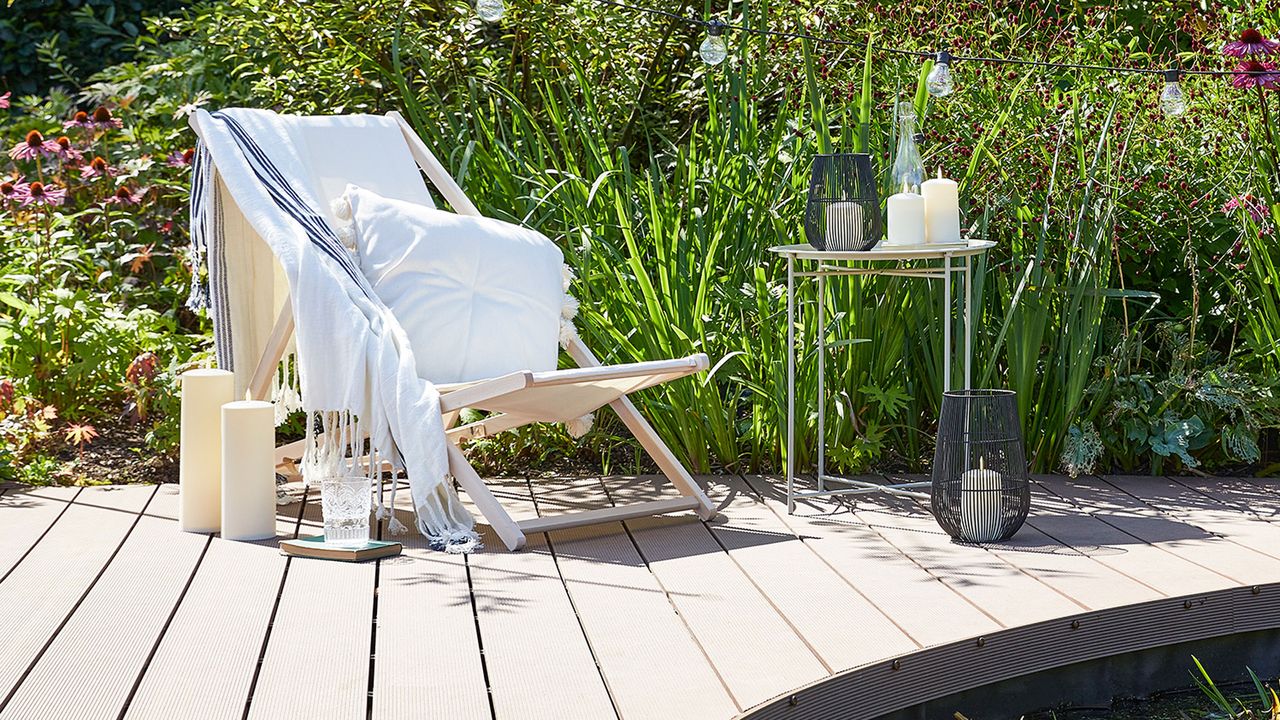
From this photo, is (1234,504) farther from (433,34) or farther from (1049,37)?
(433,34)

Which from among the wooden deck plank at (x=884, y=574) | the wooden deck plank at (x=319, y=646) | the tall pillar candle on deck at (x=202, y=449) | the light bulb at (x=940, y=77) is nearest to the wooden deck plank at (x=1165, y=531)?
the wooden deck plank at (x=884, y=574)

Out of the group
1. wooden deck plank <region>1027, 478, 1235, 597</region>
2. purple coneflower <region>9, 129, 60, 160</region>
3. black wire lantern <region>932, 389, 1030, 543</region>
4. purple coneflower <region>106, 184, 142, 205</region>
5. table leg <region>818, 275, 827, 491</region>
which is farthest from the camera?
purple coneflower <region>106, 184, 142, 205</region>

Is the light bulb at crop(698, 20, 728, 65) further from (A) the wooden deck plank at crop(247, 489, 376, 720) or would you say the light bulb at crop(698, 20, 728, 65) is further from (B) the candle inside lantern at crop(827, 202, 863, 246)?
(A) the wooden deck plank at crop(247, 489, 376, 720)

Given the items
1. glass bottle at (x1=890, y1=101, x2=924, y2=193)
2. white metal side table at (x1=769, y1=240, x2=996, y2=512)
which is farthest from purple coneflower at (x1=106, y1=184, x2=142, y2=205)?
glass bottle at (x1=890, y1=101, x2=924, y2=193)

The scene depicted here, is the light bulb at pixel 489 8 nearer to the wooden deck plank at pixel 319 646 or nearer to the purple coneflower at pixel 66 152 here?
the wooden deck plank at pixel 319 646

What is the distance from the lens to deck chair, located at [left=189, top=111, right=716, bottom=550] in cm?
311

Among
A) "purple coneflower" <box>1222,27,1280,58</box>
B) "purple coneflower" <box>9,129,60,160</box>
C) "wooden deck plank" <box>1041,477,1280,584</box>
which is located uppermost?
"purple coneflower" <box>1222,27,1280,58</box>

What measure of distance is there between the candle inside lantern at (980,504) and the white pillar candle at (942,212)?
620 millimetres

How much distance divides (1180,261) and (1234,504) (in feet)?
2.86

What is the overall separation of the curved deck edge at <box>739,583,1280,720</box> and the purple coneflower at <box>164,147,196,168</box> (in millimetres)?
3170

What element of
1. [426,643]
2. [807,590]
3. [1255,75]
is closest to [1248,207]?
[1255,75]

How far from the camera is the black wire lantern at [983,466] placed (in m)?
3.10

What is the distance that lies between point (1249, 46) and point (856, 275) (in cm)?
122

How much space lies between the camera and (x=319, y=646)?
2334mm
